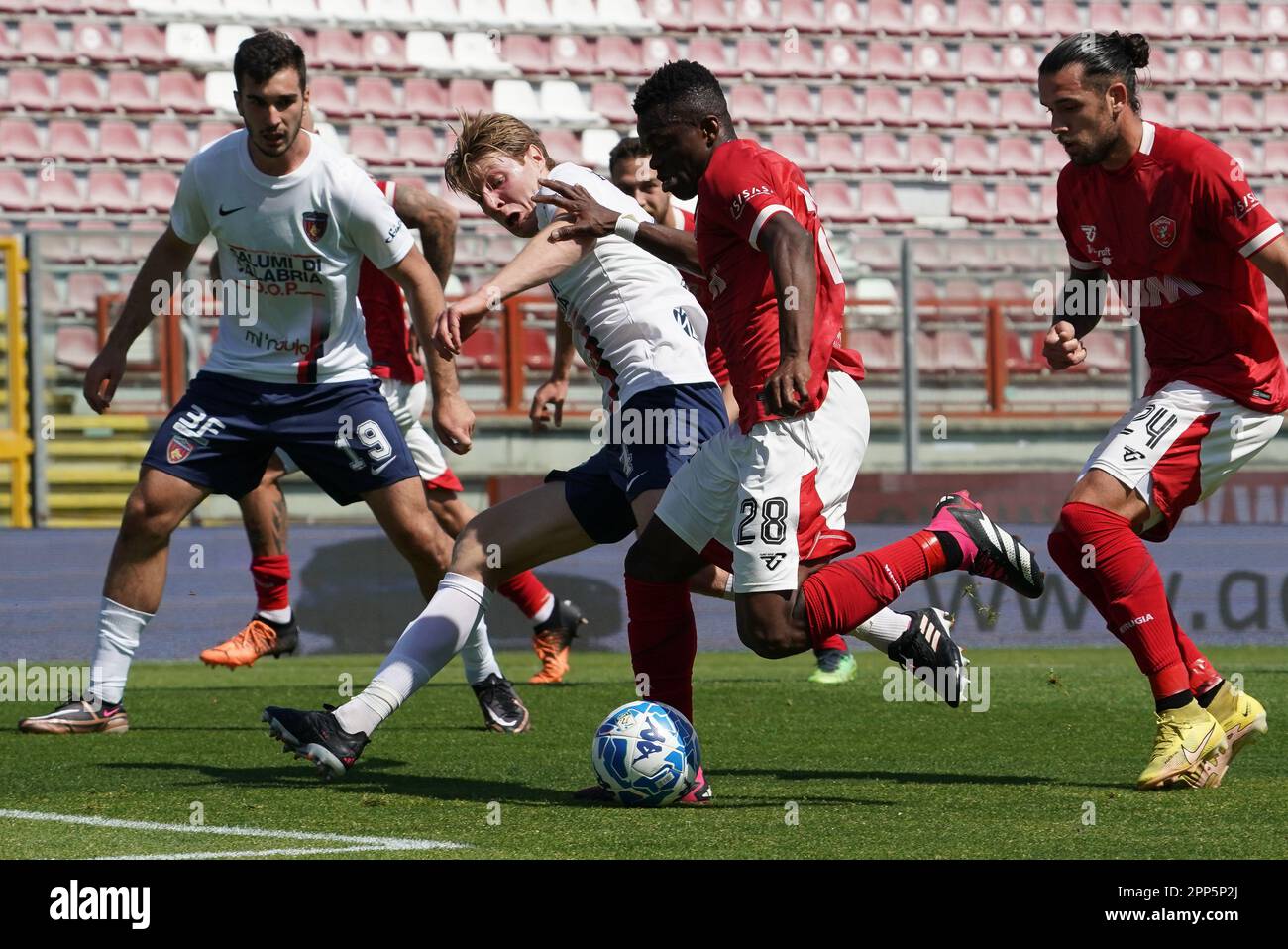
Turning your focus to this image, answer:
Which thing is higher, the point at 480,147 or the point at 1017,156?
the point at 1017,156

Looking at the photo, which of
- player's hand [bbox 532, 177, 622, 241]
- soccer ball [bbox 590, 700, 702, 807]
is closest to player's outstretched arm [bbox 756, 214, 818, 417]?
player's hand [bbox 532, 177, 622, 241]

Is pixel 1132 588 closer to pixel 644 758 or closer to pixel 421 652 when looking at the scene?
pixel 644 758

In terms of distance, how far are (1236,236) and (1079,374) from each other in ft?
28.2

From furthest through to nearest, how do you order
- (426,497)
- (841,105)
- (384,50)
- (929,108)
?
A: (929,108)
(841,105)
(384,50)
(426,497)

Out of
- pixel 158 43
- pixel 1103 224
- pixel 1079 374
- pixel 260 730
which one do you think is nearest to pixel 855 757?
pixel 1103 224

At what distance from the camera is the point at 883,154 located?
1912cm

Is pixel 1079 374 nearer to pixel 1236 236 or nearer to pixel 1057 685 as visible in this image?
pixel 1057 685

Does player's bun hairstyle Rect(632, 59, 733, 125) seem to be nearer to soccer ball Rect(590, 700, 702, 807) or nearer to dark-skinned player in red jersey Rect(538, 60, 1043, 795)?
dark-skinned player in red jersey Rect(538, 60, 1043, 795)

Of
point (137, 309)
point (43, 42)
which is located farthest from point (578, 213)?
point (43, 42)

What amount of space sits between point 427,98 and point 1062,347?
1388cm

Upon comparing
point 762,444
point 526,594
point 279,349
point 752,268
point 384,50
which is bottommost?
point 526,594

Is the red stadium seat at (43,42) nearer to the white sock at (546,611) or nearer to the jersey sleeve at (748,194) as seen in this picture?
the white sock at (546,611)

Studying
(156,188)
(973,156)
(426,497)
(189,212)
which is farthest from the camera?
(973,156)

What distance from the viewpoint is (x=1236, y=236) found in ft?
16.6
